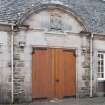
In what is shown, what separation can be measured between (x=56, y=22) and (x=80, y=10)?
3062 millimetres

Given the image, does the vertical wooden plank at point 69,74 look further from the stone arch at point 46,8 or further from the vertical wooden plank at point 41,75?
the stone arch at point 46,8

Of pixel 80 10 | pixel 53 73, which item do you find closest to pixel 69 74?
pixel 53 73

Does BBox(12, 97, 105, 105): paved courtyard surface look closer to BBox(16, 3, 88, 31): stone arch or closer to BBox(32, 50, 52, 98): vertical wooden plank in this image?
BBox(32, 50, 52, 98): vertical wooden plank

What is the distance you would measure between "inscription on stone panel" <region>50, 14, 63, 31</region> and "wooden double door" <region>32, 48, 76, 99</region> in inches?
44.4

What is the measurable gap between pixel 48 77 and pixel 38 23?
2.84m

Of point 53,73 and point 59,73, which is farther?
point 59,73

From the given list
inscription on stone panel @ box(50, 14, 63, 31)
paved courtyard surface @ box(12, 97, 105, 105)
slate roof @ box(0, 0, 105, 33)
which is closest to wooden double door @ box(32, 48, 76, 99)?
paved courtyard surface @ box(12, 97, 105, 105)

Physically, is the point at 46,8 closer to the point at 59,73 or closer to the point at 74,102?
the point at 59,73

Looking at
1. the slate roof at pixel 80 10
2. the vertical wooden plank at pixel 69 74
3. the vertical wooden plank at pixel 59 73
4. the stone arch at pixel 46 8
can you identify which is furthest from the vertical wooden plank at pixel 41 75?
the slate roof at pixel 80 10

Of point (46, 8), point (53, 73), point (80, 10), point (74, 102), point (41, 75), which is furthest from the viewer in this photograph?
point (80, 10)

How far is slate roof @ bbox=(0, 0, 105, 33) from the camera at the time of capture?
16.7 meters

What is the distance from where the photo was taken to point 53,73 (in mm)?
17453

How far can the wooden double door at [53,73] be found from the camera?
1692 centimetres

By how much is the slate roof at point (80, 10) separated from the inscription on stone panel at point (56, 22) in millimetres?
1151
